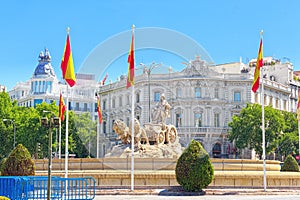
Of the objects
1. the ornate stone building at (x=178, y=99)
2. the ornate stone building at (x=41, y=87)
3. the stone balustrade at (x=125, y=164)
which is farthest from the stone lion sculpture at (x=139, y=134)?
the ornate stone building at (x=41, y=87)

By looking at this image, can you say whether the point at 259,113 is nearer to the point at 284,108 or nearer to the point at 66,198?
the point at 284,108

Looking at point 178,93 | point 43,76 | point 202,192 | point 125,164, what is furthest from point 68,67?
point 43,76

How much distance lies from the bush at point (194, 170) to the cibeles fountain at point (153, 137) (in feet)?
19.5

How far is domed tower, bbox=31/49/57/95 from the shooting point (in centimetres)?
10500

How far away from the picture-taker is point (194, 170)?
22.7 metres

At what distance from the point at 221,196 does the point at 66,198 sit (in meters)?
7.14

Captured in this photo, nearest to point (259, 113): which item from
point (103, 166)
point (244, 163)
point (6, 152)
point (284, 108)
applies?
point (284, 108)

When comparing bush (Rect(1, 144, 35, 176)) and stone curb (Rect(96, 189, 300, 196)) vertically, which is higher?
bush (Rect(1, 144, 35, 176))

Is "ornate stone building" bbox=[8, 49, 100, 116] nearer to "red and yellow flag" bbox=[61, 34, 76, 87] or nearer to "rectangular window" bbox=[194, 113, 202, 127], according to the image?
"rectangular window" bbox=[194, 113, 202, 127]

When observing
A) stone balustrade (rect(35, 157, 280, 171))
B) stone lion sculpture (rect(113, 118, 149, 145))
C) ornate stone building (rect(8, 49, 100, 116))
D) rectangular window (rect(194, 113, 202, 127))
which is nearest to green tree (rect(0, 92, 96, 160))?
ornate stone building (rect(8, 49, 100, 116))

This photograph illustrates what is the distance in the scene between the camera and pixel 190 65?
24797 millimetres

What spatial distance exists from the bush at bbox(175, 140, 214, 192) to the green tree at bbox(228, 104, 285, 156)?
130 ft

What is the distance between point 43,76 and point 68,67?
8524cm

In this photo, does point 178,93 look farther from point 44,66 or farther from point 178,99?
point 44,66
